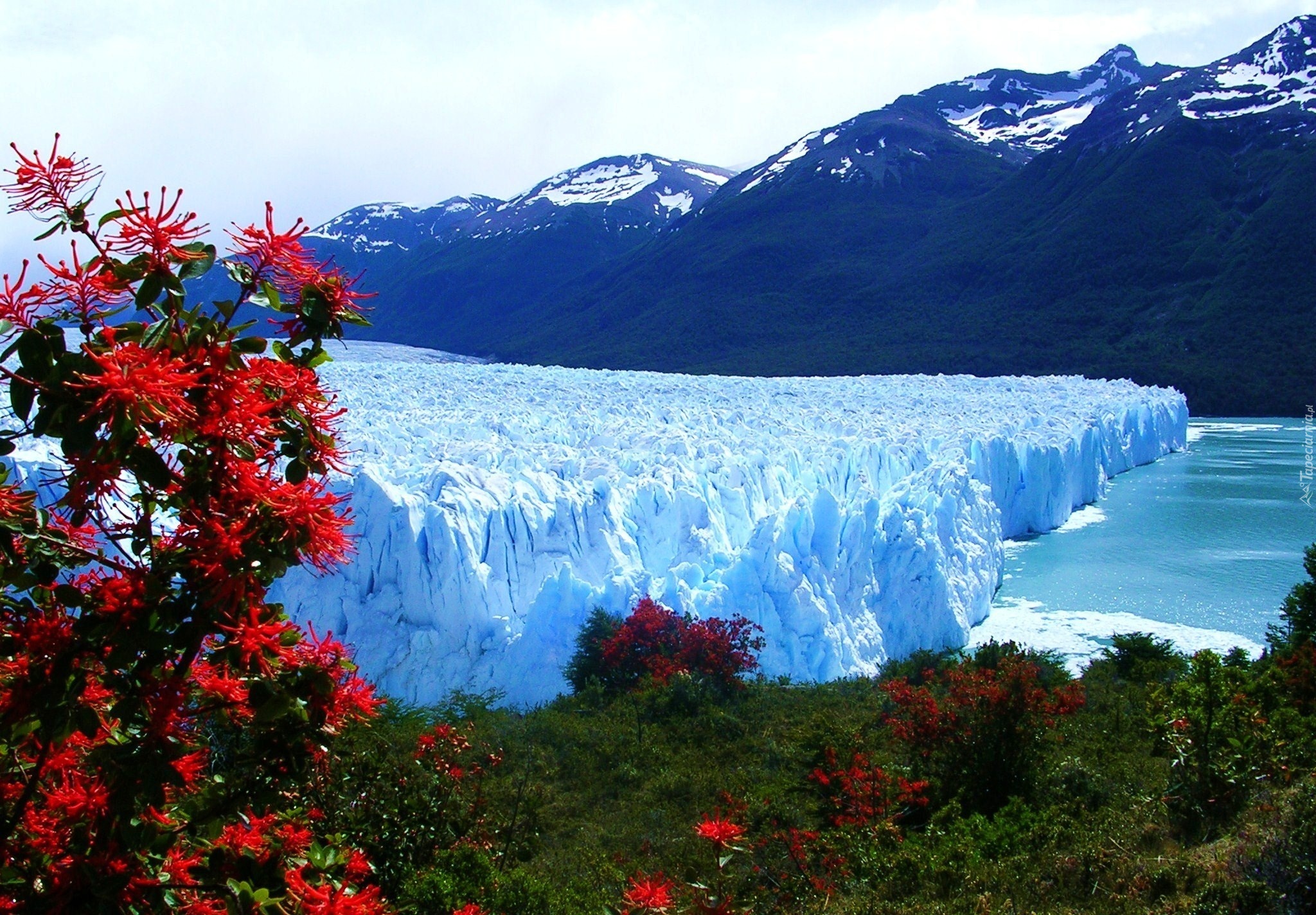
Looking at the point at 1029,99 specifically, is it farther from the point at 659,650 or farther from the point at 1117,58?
the point at 659,650

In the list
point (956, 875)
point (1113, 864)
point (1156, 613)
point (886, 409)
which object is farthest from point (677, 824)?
point (886, 409)

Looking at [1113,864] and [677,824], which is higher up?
[1113,864]

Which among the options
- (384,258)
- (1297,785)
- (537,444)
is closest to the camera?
(1297,785)

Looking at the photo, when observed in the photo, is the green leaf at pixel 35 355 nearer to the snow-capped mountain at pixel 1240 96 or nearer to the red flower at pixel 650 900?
the red flower at pixel 650 900

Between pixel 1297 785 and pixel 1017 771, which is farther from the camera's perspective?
pixel 1017 771

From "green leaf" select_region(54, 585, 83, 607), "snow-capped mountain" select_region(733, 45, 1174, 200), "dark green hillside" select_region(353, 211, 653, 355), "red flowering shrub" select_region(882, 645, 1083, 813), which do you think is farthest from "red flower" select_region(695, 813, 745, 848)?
"snow-capped mountain" select_region(733, 45, 1174, 200)

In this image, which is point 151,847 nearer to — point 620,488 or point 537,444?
point 620,488

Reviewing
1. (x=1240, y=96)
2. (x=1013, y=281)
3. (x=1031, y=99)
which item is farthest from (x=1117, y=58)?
(x=1013, y=281)
